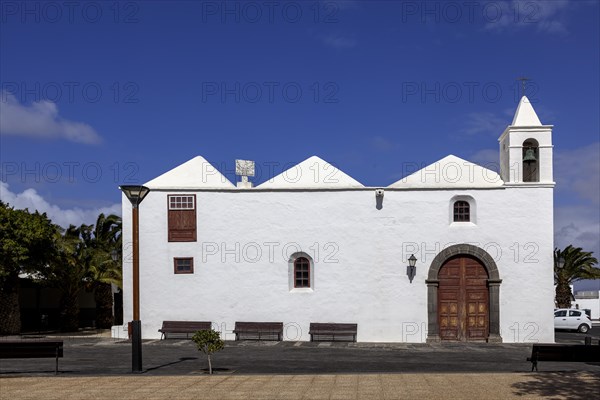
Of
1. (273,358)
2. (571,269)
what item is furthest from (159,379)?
(571,269)

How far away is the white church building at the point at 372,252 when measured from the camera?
22.5 m

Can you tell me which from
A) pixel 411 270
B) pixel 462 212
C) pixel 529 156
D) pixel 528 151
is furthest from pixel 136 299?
pixel 528 151

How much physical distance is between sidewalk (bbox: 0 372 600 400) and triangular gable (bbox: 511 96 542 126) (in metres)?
11.4

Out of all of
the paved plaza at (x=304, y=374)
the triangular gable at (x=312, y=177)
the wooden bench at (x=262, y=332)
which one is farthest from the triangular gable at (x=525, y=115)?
the wooden bench at (x=262, y=332)

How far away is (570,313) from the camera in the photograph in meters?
31.4

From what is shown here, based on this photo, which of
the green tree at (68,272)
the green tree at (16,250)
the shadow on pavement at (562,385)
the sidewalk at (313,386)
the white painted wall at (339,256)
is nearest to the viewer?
the shadow on pavement at (562,385)

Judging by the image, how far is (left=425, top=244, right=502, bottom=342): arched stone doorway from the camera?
22531 millimetres

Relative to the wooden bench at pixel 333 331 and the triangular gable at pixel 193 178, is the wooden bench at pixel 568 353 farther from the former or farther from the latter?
the triangular gable at pixel 193 178

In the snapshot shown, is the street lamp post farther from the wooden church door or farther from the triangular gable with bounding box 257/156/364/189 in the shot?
the wooden church door

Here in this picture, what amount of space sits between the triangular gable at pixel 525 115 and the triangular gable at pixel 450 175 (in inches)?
78.6

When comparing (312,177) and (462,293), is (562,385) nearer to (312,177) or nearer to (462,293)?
(462,293)

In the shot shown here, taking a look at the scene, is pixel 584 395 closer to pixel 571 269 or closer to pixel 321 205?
pixel 321 205

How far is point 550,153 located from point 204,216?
40.1 ft

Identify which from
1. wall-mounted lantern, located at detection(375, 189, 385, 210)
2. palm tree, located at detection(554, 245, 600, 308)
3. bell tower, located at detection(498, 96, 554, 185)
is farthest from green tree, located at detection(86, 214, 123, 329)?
palm tree, located at detection(554, 245, 600, 308)
